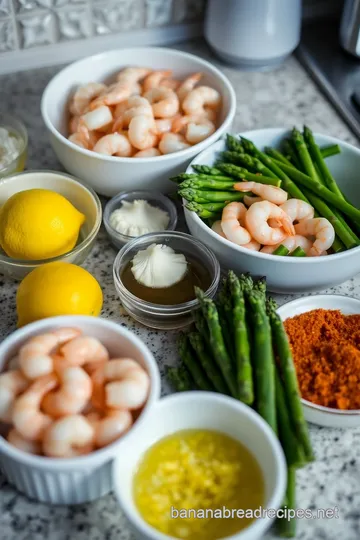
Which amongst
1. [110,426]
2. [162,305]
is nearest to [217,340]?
[162,305]

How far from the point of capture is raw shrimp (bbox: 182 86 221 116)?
4.82ft

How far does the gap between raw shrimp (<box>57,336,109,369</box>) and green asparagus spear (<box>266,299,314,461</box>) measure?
0.28 meters

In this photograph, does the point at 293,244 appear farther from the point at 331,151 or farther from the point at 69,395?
the point at 69,395

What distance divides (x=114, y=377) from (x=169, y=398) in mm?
87

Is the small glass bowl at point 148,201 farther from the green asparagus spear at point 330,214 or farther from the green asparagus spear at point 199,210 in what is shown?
the green asparagus spear at point 330,214

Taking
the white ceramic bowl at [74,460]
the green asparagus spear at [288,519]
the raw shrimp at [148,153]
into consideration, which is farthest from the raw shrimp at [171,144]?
the green asparagus spear at [288,519]

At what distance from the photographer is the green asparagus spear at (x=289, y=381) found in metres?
1.01

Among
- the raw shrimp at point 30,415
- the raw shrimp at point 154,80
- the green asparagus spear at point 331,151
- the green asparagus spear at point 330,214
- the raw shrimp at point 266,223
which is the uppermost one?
A: the raw shrimp at point 154,80

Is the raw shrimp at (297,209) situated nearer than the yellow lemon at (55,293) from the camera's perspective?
No

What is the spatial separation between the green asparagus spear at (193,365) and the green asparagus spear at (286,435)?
11 cm

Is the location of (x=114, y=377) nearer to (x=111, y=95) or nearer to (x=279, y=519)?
(x=279, y=519)

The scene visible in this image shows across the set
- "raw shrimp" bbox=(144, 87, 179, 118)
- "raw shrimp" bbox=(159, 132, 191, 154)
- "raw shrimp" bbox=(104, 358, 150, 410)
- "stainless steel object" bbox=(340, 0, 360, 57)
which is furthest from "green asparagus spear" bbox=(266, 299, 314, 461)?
"stainless steel object" bbox=(340, 0, 360, 57)

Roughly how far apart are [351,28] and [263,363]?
1.07m

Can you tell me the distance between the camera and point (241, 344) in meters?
1.08
